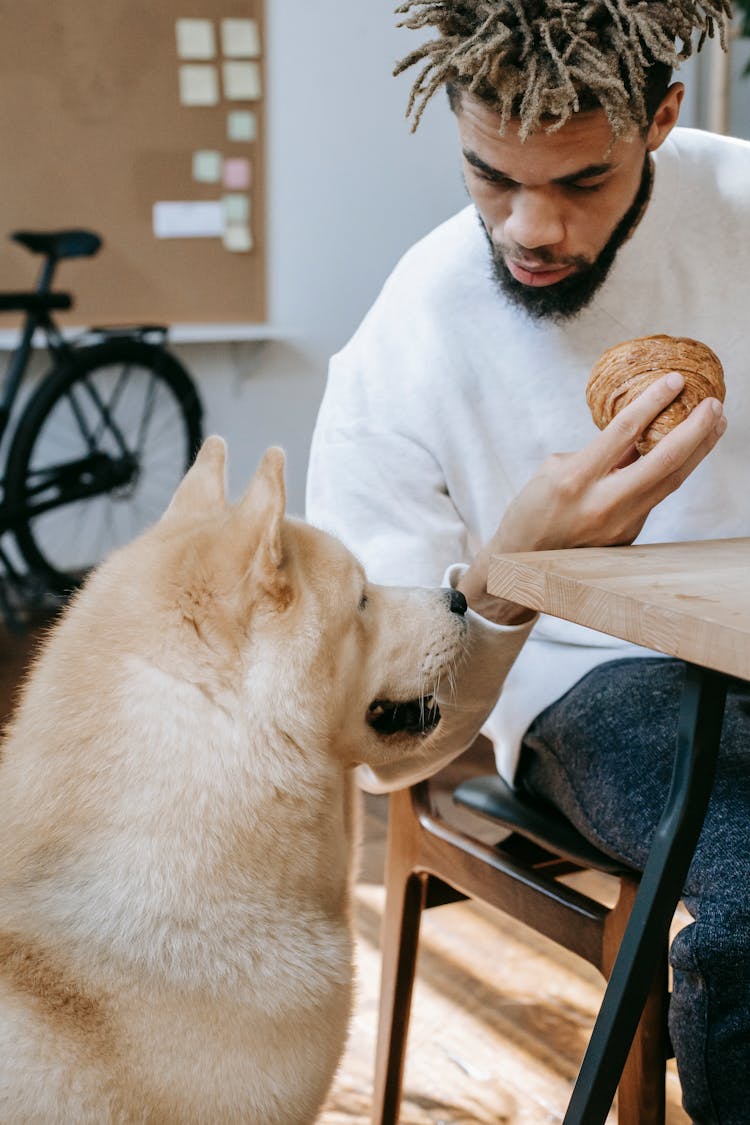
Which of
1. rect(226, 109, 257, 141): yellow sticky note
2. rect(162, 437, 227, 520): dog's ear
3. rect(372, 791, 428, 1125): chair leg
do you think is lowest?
rect(372, 791, 428, 1125): chair leg

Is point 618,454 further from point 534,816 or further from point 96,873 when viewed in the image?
point 96,873

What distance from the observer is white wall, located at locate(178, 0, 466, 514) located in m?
4.14

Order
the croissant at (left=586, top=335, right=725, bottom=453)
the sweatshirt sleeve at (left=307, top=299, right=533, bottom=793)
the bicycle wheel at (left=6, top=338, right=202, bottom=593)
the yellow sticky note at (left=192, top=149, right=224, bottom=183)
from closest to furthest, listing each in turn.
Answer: the croissant at (left=586, top=335, right=725, bottom=453), the sweatshirt sleeve at (left=307, top=299, right=533, bottom=793), the bicycle wheel at (left=6, top=338, right=202, bottom=593), the yellow sticky note at (left=192, top=149, right=224, bottom=183)

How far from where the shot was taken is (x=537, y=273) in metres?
1.29

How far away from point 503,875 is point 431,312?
64 cm

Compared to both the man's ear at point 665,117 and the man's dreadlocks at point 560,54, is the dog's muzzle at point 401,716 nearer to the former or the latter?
the man's dreadlocks at point 560,54

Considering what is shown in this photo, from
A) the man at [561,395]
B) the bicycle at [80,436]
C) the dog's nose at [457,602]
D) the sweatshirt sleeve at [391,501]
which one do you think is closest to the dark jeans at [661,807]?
the man at [561,395]

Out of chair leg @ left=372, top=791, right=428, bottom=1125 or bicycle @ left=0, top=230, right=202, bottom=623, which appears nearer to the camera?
chair leg @ left=372, top=791, right=428, bottom=1125

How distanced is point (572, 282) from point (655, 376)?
31 cm

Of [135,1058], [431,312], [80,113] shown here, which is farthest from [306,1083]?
[80,113]

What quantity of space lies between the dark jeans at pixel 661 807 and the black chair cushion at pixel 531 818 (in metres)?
0.01

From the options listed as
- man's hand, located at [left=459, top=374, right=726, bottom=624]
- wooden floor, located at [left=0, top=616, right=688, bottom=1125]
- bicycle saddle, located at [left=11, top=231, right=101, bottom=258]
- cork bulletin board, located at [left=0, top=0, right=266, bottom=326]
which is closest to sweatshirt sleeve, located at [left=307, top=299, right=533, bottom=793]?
Result: man's hand, located at [left=459, top=374, right=726, bottom=624]

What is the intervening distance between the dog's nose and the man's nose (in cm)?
38

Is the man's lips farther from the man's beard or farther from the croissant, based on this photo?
the croissant
